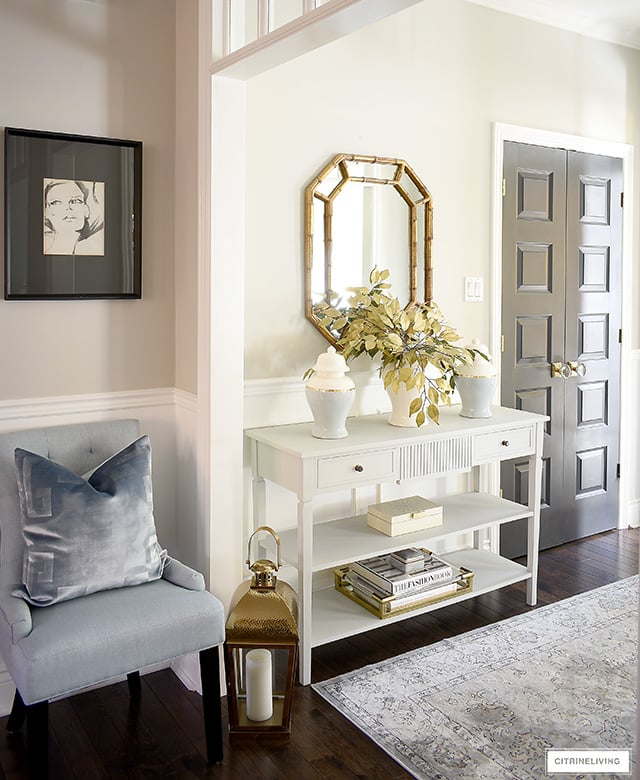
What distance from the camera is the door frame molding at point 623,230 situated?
12.2ft

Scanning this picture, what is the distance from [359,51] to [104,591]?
2275 millimetres

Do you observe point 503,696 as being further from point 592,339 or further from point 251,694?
point 592,339

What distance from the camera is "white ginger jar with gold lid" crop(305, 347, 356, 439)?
281cm

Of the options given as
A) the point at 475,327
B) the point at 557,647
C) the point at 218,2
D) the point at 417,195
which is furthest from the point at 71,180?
the point at 557,647

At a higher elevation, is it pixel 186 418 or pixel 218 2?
pixel 218 2

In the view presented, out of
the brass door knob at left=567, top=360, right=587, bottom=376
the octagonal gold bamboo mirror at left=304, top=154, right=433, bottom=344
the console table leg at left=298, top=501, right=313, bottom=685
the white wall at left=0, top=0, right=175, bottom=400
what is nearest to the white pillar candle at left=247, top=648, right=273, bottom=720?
the console table leg at left=298, top=501, right=313, bottom=685

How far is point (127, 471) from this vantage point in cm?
238

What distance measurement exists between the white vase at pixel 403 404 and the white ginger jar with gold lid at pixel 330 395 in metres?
0.28

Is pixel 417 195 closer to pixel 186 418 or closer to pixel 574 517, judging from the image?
pixel 186 418

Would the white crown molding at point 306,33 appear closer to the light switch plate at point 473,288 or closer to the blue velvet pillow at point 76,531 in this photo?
the blue velvet pillow at point 76,531

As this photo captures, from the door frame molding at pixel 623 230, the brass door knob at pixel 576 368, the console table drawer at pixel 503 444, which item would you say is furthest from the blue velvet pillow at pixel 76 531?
the brass door knob at pixel 576 368

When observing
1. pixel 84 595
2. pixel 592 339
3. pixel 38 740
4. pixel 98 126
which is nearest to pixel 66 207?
pixel 98 126

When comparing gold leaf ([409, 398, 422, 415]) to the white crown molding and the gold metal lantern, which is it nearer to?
the gold metal lantern

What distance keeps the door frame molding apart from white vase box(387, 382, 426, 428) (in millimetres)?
908
